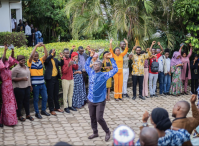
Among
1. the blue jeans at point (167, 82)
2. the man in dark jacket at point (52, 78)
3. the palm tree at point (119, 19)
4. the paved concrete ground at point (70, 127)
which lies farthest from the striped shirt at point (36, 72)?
the blue jeans at point (167, 82)

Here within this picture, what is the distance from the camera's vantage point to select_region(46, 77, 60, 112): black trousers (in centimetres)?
753

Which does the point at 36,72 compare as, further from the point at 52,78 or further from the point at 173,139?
the point at 173,139

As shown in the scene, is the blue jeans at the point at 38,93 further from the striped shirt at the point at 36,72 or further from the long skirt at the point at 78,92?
the long skirt at the point at 78,92

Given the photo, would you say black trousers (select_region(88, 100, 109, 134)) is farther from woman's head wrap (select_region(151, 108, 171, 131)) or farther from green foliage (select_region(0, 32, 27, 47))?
green foliage (select_region(0, 32, 27, 47))

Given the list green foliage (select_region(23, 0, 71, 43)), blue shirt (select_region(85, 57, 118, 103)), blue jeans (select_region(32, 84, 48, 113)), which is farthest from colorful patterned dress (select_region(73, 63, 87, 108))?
green foliage (select_region(23, 0, 71, 43))

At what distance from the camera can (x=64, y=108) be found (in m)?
8.03

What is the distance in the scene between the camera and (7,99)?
6590 millimetres

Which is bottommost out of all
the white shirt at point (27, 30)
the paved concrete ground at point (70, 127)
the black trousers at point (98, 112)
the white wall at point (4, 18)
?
the paved concrete ground at point (70, 127)

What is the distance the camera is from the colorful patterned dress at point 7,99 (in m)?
6.57

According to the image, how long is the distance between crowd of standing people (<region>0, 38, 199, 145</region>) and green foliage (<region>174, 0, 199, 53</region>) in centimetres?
79

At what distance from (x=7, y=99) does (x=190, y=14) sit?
306 inches

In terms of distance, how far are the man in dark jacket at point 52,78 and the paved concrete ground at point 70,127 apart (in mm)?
369

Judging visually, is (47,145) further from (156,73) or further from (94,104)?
(156,73)

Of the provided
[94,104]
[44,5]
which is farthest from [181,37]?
[44,5]
